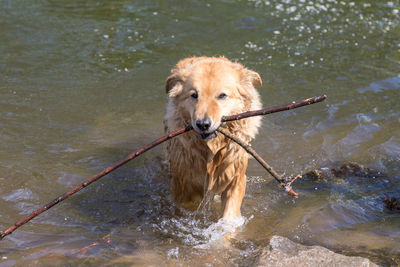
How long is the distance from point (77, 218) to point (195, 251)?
1.47 metres

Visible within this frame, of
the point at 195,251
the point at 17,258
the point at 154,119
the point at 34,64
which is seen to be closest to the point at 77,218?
the point at 17,258

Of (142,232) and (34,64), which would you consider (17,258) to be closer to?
(142,232)

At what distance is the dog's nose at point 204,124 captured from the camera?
420 centimetres

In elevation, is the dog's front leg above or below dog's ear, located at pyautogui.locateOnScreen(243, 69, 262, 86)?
below

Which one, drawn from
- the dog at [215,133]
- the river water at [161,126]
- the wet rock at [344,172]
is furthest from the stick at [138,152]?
the wet rock at [344,172]

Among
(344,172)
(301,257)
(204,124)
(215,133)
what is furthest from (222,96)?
(344,172)

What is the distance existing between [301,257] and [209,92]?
1.78m

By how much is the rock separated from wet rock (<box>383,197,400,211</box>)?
148 centimetres

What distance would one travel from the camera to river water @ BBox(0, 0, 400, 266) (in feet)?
15.8

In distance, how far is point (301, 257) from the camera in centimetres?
401

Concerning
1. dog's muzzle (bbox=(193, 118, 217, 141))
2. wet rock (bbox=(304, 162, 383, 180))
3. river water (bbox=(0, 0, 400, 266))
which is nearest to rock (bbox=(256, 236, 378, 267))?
river water (bbox=(0, 0, 400, 266))

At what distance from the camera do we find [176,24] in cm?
1104

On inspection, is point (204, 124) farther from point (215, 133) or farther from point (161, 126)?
point (161, 126)

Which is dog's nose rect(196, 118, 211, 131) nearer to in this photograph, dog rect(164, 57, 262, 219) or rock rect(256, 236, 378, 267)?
dog rect(164, 57, 262, 219)
